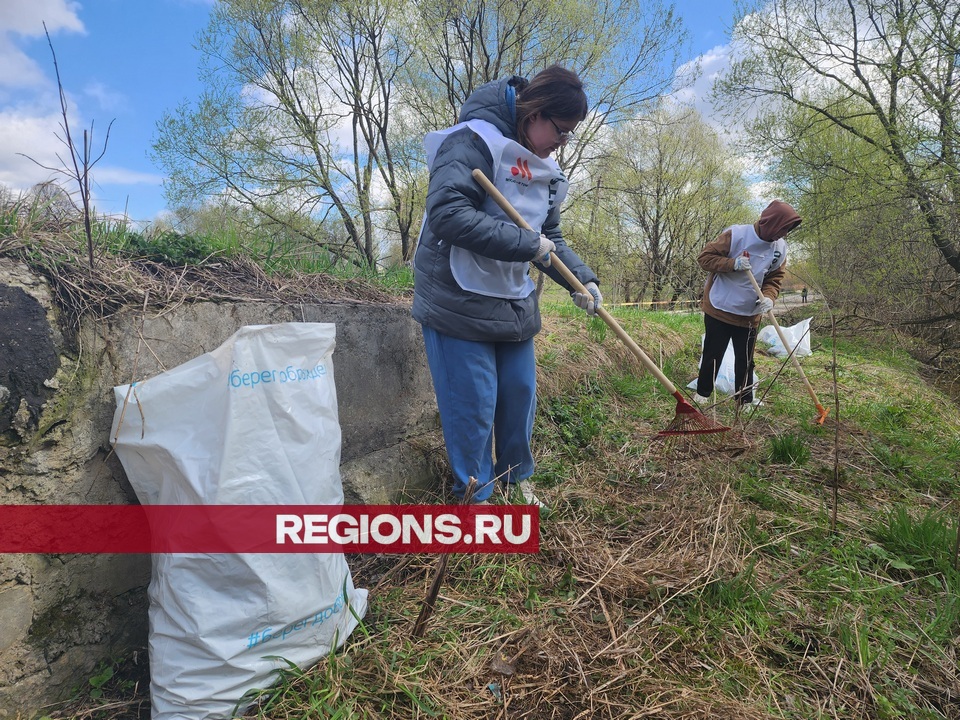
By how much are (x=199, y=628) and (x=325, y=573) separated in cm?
33

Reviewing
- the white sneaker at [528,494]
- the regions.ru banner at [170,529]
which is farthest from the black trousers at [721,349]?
the regions.ru banner at [170,529]

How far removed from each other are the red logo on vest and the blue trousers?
2.21 feet

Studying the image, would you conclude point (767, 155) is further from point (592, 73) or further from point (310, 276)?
point (310, 276)

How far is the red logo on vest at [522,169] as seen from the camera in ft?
6.41

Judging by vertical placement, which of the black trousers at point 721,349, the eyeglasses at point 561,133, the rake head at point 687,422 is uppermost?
the eyeglasses at point 561,133

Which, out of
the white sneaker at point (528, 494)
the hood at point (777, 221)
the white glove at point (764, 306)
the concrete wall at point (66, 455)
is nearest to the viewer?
the concrete wall at point (66, 455)

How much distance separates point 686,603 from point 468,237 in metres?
1.46

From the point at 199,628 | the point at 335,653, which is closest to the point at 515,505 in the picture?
the point at 335,653

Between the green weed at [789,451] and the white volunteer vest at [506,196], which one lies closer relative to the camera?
the white volunteer vest at [506,196]

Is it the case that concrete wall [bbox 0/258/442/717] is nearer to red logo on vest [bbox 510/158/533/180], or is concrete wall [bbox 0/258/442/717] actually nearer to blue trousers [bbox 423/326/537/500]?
blue trousers [bbox 423/326/537/500]

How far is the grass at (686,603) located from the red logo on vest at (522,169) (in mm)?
1424

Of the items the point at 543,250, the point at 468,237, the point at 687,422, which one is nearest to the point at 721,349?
the point at 687,422

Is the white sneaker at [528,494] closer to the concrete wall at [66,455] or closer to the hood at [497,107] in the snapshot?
the concrete wall at [66,455]

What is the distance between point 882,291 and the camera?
24.2 feet
